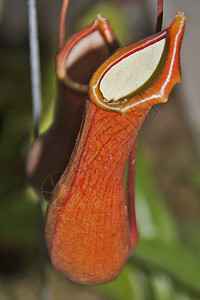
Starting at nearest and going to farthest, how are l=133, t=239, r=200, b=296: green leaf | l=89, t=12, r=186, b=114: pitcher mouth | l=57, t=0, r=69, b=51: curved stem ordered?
1. l=89, t=12, r=186, b=114: pitcher mouth
2. l=57, t=0, r=69, b=51: curved stem
3. l=133, t=239, r=200, b=296: green leaf

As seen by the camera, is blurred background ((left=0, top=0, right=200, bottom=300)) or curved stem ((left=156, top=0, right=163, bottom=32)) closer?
curved stem ((left=156, top=0, right=163, bottom=32))

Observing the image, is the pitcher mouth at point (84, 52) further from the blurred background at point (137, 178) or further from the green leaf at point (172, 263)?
the green leaf at point (172, 263)

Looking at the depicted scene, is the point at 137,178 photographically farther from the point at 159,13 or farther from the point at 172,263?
the point at 159,13

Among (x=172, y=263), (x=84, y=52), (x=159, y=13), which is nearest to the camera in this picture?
(x=159, y=13)

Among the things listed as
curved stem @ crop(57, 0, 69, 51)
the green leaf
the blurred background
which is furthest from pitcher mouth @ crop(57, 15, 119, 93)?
the green leaf

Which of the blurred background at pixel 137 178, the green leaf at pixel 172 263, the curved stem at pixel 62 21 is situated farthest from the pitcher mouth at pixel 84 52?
the green leaf at pixel 172 263

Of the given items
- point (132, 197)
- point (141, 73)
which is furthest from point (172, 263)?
point (141, 73)

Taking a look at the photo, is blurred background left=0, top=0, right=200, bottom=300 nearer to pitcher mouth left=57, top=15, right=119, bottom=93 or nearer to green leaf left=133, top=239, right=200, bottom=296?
green leaf left=133, top=239, right=200, bottom=296

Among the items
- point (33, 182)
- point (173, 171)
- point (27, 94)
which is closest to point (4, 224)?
point (33, 182)
